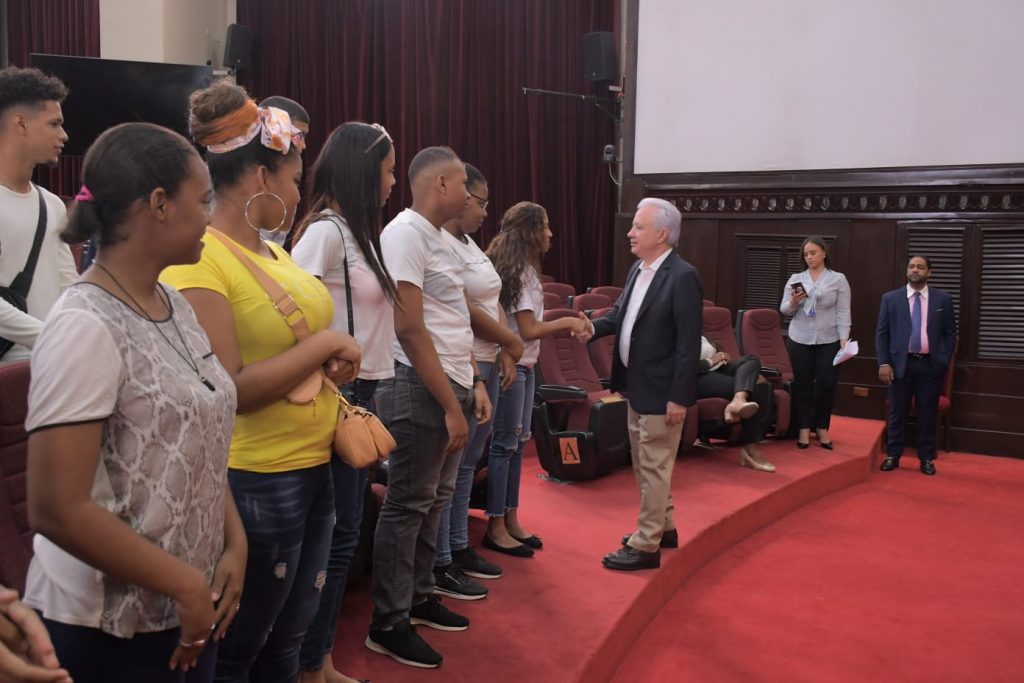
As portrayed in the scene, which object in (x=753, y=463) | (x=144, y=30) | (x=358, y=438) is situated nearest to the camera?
(x=358, y=438)

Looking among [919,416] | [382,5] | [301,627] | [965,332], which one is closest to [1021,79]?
[965,332]

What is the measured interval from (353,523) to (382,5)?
325 inches

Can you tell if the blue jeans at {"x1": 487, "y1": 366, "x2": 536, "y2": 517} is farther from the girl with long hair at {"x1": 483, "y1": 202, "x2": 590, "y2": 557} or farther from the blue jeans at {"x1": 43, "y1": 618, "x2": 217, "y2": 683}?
the blue jeans at {"x1": 43, "y1": 618, "x2": 217, "y2": 683}

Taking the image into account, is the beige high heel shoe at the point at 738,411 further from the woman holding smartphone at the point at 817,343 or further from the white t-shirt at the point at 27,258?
the white t-shirt at the point at 27,258

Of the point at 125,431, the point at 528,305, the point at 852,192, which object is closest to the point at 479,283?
the point at 528,305


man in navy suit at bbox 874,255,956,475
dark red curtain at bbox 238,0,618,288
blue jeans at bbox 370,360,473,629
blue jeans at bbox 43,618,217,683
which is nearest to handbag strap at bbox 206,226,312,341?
blue jeans at bbox 43,618,217,683

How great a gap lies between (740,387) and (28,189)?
3.83 meters

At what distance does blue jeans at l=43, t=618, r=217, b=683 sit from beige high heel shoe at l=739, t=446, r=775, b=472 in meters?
4.20

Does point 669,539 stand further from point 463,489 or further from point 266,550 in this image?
point 266,550

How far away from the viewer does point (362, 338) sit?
1.89 m

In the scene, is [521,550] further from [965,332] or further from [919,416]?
[965,332]

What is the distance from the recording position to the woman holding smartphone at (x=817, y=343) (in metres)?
5.66

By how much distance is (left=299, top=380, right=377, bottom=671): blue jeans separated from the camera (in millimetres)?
1849

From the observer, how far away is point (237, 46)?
8203mm
